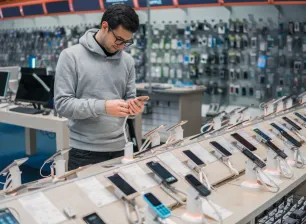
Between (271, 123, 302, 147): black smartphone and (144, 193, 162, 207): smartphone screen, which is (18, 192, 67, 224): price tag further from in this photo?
(271, 123, 302, 147): black smartphone

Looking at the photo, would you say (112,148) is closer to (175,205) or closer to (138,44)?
(175,205)

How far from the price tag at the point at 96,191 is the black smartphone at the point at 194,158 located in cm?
64

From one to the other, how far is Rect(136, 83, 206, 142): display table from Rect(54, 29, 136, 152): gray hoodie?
3920mm

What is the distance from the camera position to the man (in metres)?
2.32

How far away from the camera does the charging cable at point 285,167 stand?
98.3 inches

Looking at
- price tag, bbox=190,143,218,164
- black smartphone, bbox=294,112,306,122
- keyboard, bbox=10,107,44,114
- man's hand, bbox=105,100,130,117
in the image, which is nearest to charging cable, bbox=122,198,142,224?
man's hand, bbox=105,100,130,117

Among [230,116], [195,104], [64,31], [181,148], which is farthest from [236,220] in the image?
[64,31]

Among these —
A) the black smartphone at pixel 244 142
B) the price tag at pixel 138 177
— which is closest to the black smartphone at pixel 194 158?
the price tag at pixel 138 177

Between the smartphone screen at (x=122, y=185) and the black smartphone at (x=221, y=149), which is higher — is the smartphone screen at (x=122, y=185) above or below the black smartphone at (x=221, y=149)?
above

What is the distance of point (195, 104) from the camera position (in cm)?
687

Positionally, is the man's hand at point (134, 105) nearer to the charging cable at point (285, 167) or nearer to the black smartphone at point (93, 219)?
the black smartphone at point (93, 219)

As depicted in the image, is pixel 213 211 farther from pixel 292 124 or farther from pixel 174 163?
pixel 292 124

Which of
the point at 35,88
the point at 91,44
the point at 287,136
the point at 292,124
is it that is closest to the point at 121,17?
the point at 91,44

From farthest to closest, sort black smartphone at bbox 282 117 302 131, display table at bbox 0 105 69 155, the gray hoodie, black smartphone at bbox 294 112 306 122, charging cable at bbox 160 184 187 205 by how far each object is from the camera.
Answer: display table at bbox 0 105 69 155, black smartphone at bbox 294 112 306 122, black smartphone at bbox 282 117 302 131, the gray hoodie, charging cable at bbox 160 184 187 205
